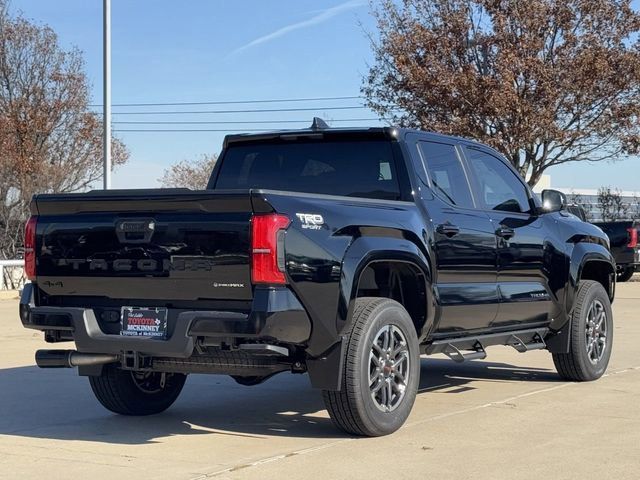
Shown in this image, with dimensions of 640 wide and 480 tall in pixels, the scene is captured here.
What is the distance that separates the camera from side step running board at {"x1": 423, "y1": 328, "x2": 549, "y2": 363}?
25.3 feet

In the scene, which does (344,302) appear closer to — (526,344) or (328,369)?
(328,369)

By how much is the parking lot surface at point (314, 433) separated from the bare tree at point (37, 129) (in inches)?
734

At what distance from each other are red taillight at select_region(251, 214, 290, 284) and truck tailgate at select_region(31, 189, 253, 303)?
0.06 meters

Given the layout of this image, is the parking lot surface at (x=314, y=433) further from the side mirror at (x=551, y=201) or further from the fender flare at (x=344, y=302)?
the side mirror at (x=551, y=201)

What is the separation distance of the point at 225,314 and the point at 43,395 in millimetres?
3356

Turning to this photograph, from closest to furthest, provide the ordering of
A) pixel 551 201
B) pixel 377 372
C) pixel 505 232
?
pixel 377 372 < pixel 505 232 < pixel 551 201

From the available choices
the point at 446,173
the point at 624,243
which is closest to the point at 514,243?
the point at 446,173

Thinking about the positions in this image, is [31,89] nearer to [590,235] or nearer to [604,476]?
[590,235]

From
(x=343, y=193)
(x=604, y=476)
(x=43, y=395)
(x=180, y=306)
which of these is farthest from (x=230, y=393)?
(x=604, y=476)

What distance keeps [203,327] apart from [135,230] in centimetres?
78

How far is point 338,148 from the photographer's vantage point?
7965 mm

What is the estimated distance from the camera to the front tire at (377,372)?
656cm

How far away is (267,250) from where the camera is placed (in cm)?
609

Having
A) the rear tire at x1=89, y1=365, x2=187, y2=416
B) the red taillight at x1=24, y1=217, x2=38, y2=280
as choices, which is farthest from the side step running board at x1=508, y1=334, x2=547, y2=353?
the red taillight at x1=24, y1=217, x2=38, y2=280
